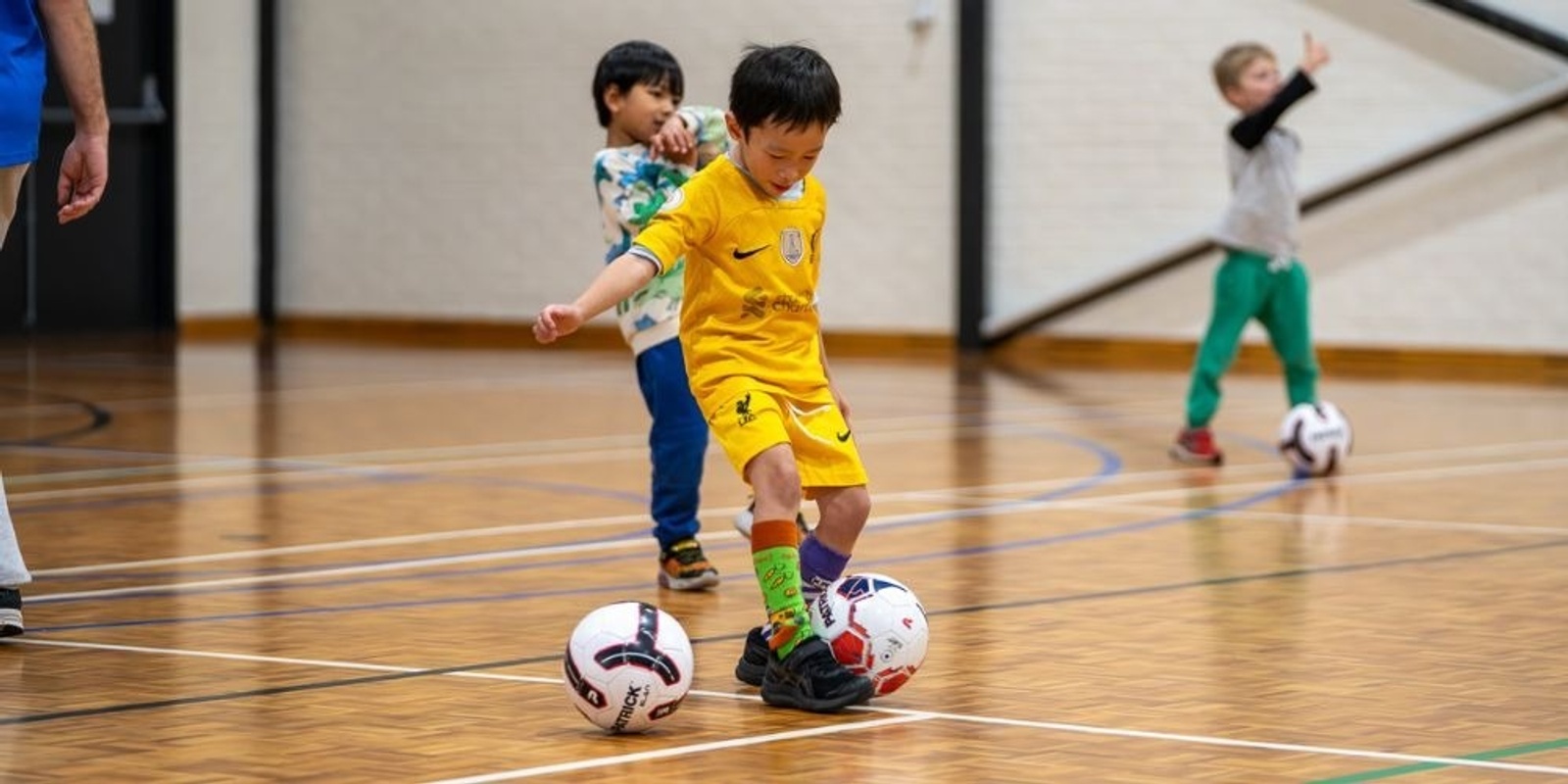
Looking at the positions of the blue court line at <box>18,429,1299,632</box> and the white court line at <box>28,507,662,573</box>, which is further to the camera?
the white court line at <box>28,507,662,573</box>

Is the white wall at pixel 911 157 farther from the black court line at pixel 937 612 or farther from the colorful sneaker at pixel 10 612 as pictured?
the colorful sneaker at pixel 10 612

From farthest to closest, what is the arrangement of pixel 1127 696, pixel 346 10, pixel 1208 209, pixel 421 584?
pixel 346 10
pixel 1208 209
pixel 421 584
pixel 1127 696

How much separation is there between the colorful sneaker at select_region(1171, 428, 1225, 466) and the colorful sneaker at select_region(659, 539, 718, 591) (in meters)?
3.81

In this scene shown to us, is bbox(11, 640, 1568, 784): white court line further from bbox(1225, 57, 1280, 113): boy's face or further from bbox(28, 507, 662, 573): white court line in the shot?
bbox(1225, 57, 1280, 113): boy's face

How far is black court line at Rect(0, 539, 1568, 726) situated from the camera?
457 centimetres

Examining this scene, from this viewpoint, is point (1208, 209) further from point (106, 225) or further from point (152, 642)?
point (152, 642)

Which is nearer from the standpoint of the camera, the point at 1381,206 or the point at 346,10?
the point at 1381,206

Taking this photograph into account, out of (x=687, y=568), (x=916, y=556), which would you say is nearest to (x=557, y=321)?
(x=687, y=568)

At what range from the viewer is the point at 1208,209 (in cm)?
1585

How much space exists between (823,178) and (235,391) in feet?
17.8

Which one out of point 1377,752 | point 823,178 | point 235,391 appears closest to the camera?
point 1377,752

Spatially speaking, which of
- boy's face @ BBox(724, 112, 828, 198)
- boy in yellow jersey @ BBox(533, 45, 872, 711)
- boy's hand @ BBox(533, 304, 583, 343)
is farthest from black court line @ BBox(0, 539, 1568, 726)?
boy's face @ BBox(724, 112, 828, 198)

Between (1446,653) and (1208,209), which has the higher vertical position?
(1208,209)

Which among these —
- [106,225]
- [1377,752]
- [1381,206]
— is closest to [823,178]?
[1381,206]
